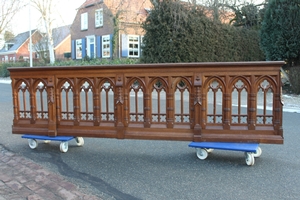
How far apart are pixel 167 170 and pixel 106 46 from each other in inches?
1194

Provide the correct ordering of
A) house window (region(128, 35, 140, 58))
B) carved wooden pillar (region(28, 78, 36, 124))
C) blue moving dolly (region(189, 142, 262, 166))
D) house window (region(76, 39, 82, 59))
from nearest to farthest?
blue moving dolly (region(189, 142, 262, 166))
carved wooden pillar (region(28, 78, 36, 124))
house window (region(128, 35, 140, 58))
house window (region(76, 39, 82, 59))

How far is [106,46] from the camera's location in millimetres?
33531

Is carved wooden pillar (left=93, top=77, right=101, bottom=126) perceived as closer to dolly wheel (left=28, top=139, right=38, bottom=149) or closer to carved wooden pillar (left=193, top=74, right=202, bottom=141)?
dolly wheel (left=28, top=139, right=38, bottom=149)

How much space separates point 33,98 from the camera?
17.9 ft

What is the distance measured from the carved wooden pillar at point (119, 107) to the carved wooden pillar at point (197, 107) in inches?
46.2

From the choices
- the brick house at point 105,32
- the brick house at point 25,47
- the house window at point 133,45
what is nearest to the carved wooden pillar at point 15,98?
the brick house at point 105,32

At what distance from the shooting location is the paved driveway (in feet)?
12.1

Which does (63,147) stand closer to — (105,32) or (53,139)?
(53,139)

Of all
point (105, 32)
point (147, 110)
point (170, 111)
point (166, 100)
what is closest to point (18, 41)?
point (105, 32)

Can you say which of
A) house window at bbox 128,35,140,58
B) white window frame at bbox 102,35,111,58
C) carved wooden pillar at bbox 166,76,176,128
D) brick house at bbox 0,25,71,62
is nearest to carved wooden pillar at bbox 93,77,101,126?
carved wooden pillar at bbox 166,76,176,128

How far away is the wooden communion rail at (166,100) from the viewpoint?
455cm

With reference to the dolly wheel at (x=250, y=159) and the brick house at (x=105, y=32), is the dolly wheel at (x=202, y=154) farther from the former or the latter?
the brick house at (x=105, y=32)

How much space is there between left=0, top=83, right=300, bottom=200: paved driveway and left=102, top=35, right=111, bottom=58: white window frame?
1096 inches

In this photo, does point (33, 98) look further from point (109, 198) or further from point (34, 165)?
point (109, 198)
